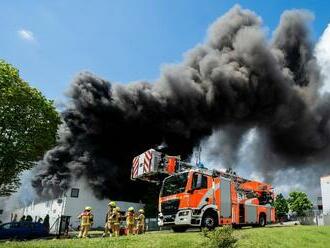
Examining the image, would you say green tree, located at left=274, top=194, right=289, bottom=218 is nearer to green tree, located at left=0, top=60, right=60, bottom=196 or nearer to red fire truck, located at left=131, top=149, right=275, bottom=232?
red fire truck, located at left=131, top=149, right=275, bottom=232

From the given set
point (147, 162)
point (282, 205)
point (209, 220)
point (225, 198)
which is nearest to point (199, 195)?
point (209, 220)

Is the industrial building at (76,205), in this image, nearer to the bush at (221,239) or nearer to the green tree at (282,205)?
the bush at (221,239)

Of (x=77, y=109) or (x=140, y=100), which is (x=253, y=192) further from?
(x=77, y=109)

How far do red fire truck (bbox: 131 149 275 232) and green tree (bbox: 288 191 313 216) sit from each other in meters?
48.8

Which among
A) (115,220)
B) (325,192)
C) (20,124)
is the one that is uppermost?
(20,124)

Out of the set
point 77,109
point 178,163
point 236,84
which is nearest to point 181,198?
point 178,163

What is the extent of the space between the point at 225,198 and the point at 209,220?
4.60 ft

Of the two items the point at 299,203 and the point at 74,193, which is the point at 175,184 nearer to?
the point at 74,193

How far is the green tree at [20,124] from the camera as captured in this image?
21250 millimetres

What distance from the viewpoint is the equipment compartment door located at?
1411cm

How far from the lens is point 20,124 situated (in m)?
22.1

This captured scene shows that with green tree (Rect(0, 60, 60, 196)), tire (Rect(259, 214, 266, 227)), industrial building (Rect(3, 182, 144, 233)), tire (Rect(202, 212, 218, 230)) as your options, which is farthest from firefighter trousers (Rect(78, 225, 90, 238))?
industrial building (Rect(3, 182, 144, 233))

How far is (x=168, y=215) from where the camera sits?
13.7 m

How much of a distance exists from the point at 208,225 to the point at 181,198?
147cm
